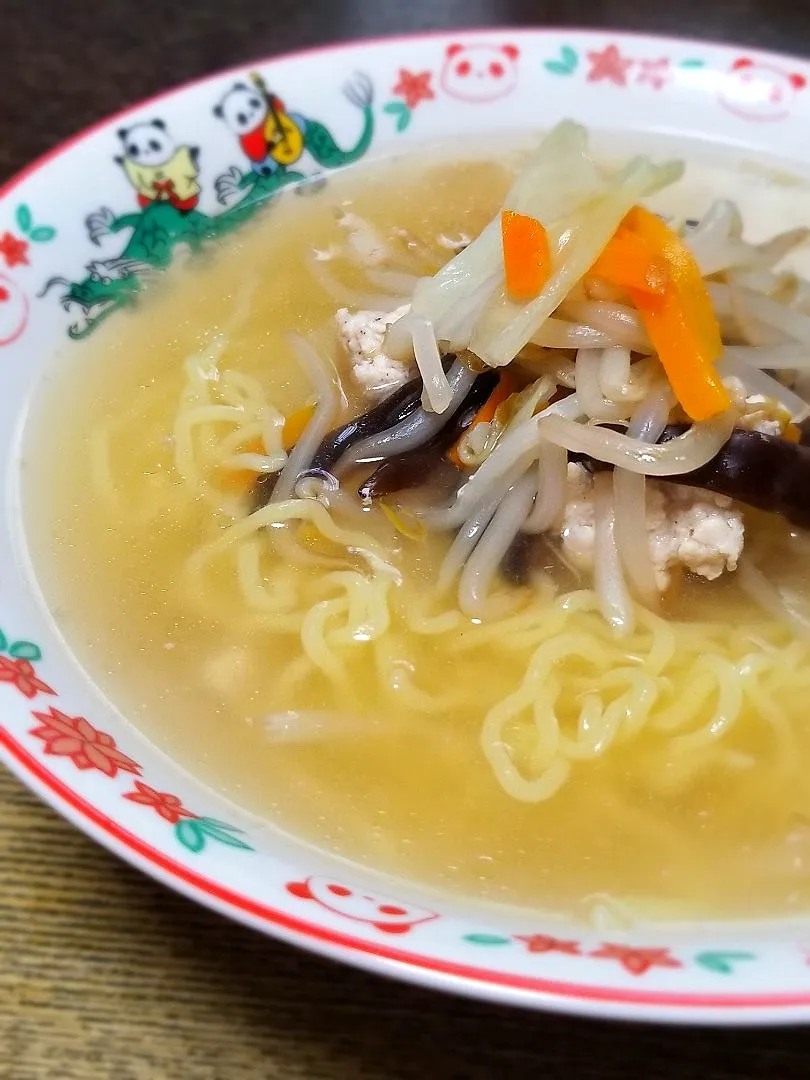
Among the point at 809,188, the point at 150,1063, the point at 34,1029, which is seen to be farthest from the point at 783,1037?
the point at 809,188

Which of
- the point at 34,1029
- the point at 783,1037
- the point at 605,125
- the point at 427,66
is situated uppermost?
the point at 427,66

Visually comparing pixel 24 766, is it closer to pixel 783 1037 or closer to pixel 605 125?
pixel 783 1037

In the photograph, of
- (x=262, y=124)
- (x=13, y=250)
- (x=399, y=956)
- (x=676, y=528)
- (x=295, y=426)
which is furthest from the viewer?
(x=262, y=124)

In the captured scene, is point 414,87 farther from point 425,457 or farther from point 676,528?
point 676,528

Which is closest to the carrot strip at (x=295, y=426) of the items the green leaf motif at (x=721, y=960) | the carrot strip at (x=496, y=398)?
the carrot strip at (x=496, y=398)

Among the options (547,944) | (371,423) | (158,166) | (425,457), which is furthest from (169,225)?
(547,944)

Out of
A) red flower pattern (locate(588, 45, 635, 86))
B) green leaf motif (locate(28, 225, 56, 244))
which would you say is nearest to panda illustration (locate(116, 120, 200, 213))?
green leaf motif (locate(28, 225, 56, 244))

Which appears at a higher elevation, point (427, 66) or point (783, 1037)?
point (427, 66)
